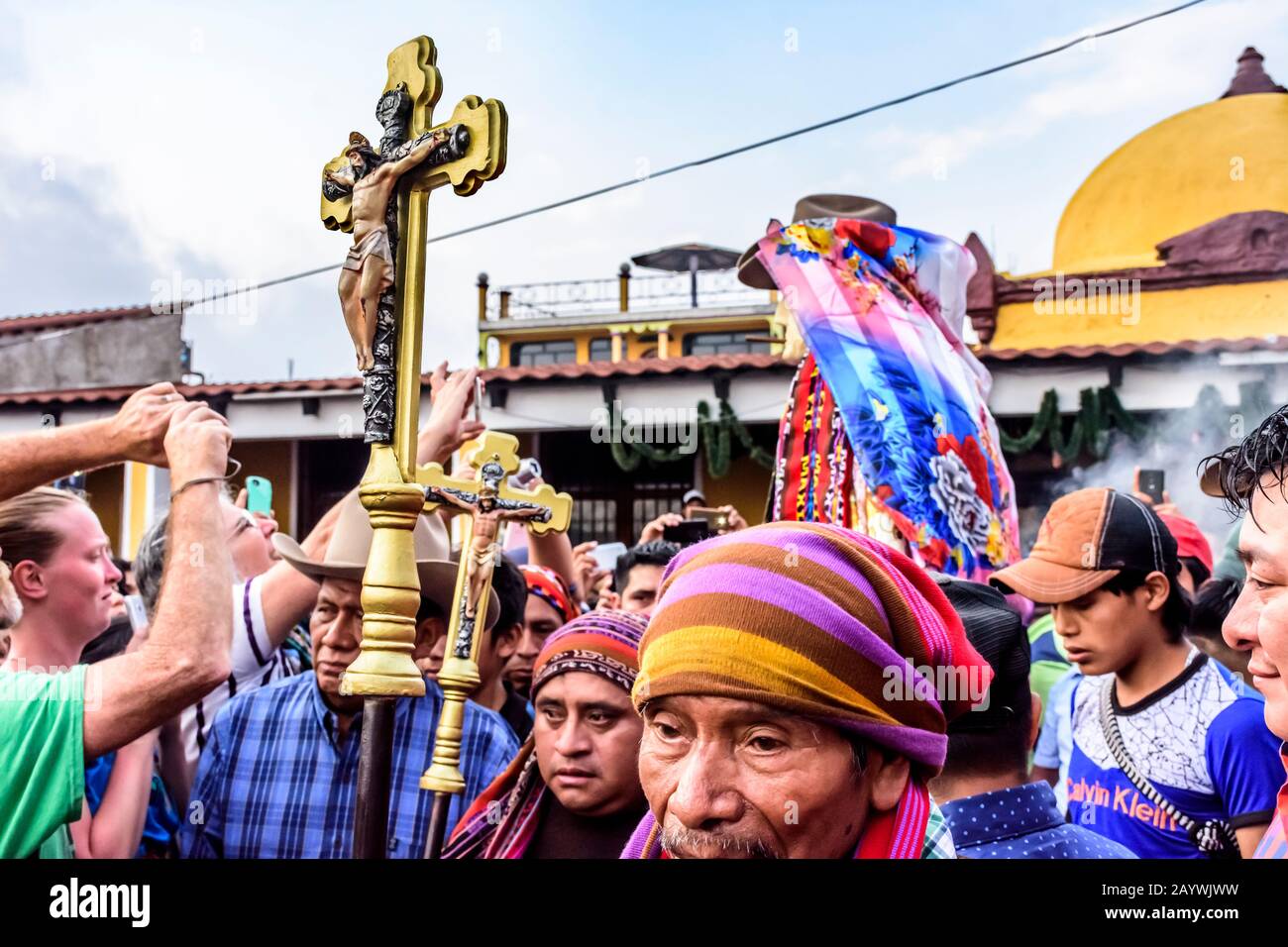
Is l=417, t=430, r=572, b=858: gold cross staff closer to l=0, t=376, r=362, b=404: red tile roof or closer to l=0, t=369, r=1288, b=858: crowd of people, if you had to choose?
l=0, t=369, r=1288, b=858: crowd of people

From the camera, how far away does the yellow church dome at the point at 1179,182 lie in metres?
11.4

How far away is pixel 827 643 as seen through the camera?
4.97 ft

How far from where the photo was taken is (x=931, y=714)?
1.59 metres

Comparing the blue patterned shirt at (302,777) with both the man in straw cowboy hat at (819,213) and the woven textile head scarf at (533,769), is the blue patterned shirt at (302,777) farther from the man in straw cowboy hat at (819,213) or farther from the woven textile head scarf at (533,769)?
the man in straw cowboy hat at (819,213)

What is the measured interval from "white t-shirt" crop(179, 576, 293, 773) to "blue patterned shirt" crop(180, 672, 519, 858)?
0.77 feet

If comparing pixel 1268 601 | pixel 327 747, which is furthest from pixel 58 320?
pixel 1268 601

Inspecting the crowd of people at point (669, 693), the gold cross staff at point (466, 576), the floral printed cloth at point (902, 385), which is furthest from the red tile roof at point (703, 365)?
the gold cross staff at point (466, 576)

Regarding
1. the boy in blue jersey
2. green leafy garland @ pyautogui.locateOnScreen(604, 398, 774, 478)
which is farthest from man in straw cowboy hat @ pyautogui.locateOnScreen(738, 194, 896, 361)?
green leafy garland @ pyautogui.locateOnScreen(604, 398, 774, 478)

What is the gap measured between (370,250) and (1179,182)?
12889mm

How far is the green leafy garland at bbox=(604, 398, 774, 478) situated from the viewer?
29.5 feet

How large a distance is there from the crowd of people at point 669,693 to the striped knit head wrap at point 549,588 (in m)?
0.01
